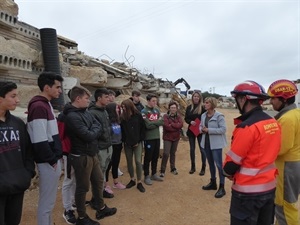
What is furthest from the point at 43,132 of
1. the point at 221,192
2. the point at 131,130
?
the point at 221,192

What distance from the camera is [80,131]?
10.9 ft

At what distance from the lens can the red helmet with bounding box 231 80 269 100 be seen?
2.41 m

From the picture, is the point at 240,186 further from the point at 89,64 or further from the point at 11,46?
the point at 89,64

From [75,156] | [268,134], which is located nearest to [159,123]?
[75,156]

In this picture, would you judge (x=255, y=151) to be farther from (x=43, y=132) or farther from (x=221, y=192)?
(x=221, y=192)

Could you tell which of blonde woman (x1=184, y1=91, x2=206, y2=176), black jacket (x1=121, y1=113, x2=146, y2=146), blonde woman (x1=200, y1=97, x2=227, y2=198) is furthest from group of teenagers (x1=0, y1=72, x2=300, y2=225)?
blonde woman (x1=184, y1=91, x2=206, y2=176)

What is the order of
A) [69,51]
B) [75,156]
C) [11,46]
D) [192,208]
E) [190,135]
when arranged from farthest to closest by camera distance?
[69,51] < [190,135] < [11,46] < [192,208] < [75,156]

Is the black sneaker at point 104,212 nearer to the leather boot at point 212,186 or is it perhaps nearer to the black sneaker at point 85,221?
the black sneaker at point 85,221

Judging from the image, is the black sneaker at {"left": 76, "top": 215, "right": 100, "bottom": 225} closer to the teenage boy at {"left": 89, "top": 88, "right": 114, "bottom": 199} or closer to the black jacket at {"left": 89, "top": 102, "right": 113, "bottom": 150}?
the teenage boy at {"left": 89, "top": 88, "right": 114, "bottom": 199}

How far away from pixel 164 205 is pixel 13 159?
2873 millimetres

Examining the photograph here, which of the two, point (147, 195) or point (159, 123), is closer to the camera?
point (147, 195)

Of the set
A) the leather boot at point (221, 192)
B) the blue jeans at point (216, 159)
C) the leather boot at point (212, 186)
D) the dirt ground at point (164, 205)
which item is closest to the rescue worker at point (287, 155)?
the dirt ground at point (164, 205)

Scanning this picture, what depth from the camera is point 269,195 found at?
2.41 m

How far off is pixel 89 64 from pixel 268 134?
21.7ft
